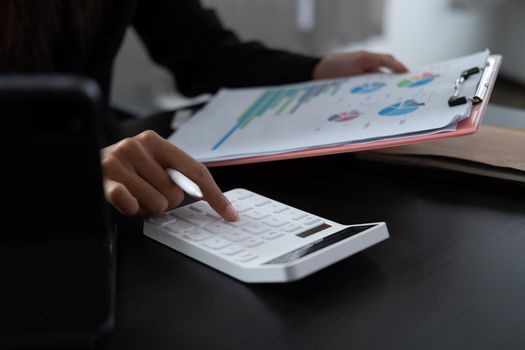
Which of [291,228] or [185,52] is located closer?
[291,228]

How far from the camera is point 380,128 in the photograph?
0.63 m

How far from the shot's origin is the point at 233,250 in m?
0.48

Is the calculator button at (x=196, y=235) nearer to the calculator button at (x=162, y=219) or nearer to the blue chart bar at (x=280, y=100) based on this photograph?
the calculator button at (x=162, y=219)

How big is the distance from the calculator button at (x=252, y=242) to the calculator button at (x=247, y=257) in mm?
12

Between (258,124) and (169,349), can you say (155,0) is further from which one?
(169,349)

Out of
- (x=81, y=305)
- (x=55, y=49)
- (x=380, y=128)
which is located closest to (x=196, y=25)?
(x=55, y=49)

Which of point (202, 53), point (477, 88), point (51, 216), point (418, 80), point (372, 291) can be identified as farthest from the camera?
point (202, 53)

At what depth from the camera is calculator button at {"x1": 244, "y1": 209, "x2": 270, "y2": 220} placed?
54 centimetres

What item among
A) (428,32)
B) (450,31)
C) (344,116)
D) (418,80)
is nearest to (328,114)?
(344,116)

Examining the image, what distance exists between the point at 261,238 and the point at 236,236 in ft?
0.07

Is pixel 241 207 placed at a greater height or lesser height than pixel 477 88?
lesser

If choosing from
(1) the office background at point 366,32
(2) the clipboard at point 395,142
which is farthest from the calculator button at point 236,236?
(1) the office background at point 366,32

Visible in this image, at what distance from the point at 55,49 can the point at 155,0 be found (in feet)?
0.78

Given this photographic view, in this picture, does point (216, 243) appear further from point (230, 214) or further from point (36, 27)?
point (36, 27)
